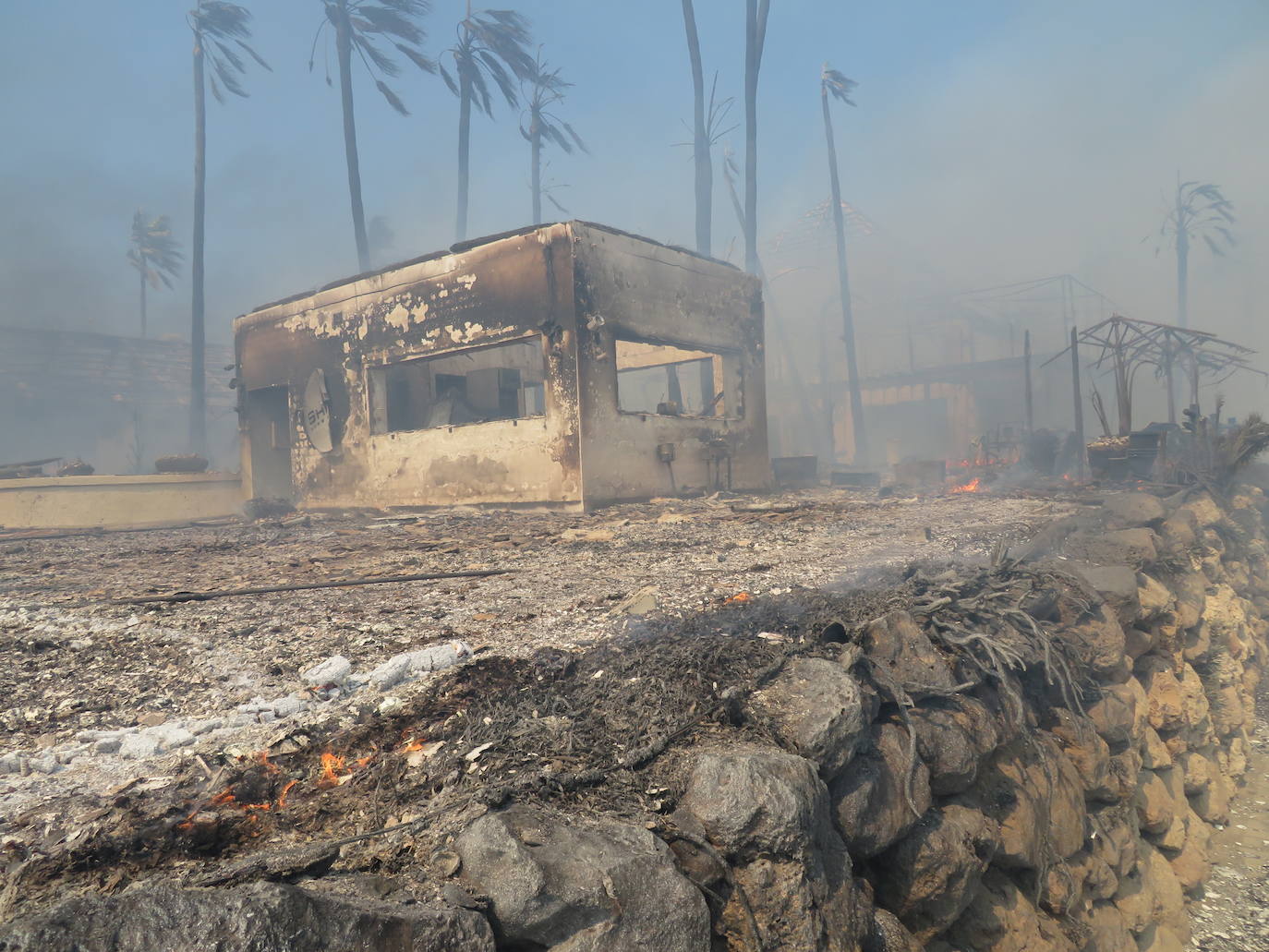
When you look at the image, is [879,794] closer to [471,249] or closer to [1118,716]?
[1118,716]

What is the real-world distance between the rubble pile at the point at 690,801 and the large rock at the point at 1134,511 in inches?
84.6

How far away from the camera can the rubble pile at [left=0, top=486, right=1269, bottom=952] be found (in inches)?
54.9

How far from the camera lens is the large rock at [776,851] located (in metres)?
1.66

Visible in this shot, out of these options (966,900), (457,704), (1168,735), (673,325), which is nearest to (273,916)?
(457,704)

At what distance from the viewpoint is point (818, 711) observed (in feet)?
7.13

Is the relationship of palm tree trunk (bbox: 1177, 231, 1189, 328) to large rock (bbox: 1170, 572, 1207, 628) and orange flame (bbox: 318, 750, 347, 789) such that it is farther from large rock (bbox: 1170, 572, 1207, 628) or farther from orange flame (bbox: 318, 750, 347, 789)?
orange flame (bbox: 318, 750, 347, 789)

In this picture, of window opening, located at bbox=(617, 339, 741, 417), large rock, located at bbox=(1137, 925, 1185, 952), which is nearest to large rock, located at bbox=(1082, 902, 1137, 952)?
large rock, located at bbox=(1137, 925, 1185, 952)

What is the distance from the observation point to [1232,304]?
37.9 meters

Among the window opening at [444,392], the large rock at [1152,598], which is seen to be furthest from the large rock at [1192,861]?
the window opening at [444,392]

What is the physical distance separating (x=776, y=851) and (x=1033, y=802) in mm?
1662

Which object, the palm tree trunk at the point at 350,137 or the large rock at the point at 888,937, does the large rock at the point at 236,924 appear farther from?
the palm tree trunk at the point at 350,137

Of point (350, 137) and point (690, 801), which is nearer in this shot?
point (690, 801)

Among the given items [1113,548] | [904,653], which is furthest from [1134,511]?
[904,653]

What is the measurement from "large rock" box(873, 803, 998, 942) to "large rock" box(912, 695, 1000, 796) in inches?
5.6
